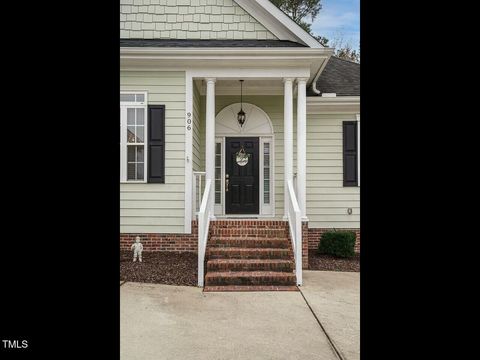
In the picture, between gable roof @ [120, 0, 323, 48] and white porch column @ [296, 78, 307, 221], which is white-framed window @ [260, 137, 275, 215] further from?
gable roof @ [120, 0, 323, 48]

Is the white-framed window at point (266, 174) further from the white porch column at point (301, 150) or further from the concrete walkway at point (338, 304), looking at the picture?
the concrete walkway at point (338, 304)

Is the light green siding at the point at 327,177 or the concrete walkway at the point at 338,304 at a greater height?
the light green siding at the point at 327,177

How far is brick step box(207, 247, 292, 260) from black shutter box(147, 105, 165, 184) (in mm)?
2056

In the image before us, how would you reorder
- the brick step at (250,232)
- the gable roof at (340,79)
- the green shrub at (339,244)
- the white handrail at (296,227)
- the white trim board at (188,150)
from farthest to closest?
the gable roof at (340,79), the green shrub at (339,244), the white trim board at (188,150), the brick step at (250,232), the white handrail at (296,227)

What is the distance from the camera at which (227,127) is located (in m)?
9.90

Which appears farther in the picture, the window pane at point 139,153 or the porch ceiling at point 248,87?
the porch ceiling at point 248,87

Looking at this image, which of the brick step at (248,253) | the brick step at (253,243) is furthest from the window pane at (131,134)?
the brick step at (248,253)

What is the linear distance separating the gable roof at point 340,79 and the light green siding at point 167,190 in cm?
320

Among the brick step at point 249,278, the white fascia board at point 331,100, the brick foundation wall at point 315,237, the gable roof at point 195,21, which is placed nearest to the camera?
the brick step at point 249,278

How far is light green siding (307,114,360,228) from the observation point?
10055 millimetres

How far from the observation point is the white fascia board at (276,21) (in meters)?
8.76

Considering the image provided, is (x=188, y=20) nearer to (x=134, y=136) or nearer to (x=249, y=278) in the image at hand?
(x=134, y=136)

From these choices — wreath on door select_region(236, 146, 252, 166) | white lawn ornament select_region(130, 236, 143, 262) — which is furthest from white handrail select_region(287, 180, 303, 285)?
white lawn ornament select_region(130, 236, 143, 262)
